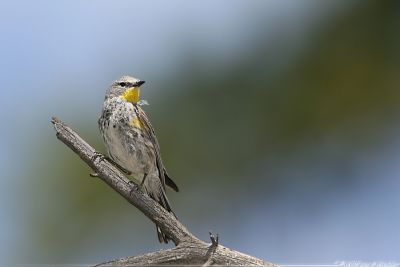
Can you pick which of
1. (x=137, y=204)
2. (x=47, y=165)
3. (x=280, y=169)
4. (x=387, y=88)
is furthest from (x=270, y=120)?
(x=137, y=204)

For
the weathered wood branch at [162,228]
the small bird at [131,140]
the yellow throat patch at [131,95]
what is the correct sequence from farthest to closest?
the yellow throat patch at [131,95], the small bird at [131,140], the weathered wood branch at [162,228]

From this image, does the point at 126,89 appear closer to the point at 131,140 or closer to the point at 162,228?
the point at 131,140

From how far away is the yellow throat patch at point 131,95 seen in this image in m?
6.75

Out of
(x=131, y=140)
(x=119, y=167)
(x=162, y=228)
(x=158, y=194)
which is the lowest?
(x=162, y=228)

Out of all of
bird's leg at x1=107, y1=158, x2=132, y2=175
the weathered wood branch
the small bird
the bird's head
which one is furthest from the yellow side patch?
the weathered wood branch

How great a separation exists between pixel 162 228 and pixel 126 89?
1.53 meters

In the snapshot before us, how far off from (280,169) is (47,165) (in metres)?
4.07

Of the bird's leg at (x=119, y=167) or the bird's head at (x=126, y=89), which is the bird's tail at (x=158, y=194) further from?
the bird's head at (x=126, y=89)

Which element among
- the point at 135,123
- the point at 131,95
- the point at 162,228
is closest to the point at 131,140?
the point at 135,123

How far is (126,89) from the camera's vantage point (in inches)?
268

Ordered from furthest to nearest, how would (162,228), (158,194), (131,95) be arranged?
(131,95) < (158,194) < (162,228)

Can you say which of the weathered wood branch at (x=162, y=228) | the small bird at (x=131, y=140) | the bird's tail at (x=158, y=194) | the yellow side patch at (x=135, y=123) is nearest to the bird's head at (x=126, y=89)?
the small bird at (x=131, y=140)

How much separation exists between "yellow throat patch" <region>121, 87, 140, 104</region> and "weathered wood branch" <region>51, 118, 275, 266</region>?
96cm

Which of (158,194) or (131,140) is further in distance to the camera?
(131,140)
